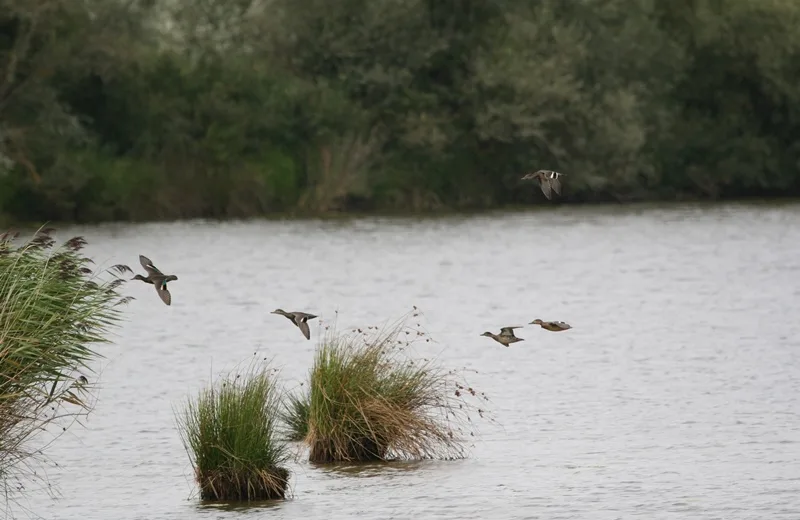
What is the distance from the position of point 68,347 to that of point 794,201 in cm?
5468

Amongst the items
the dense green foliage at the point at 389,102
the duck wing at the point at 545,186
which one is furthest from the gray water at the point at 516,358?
the dense green foliage at the point at 389,102

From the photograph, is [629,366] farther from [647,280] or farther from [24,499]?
[647,280]

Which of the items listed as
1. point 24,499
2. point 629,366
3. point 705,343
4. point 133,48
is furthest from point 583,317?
point 133,48

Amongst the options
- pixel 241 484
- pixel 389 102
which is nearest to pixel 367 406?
pixel 241 484

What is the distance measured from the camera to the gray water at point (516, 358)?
14789 mm

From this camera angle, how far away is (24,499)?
15023 millimetres

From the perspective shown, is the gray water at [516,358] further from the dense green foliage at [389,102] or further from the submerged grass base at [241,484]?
the dense green foliage at [389,102]

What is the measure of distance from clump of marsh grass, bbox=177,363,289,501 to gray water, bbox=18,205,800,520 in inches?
9.4

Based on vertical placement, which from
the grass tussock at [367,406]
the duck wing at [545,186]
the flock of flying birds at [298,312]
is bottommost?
the grass tussock at [367,406]

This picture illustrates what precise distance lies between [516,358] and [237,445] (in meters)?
12.1

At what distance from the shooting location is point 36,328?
14.4 metres

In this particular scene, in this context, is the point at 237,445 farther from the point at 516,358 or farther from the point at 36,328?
the point at 516,358

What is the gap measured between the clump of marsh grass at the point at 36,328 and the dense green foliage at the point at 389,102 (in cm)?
3795

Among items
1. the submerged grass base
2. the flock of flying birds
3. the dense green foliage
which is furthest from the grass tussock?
the dense green foliage
